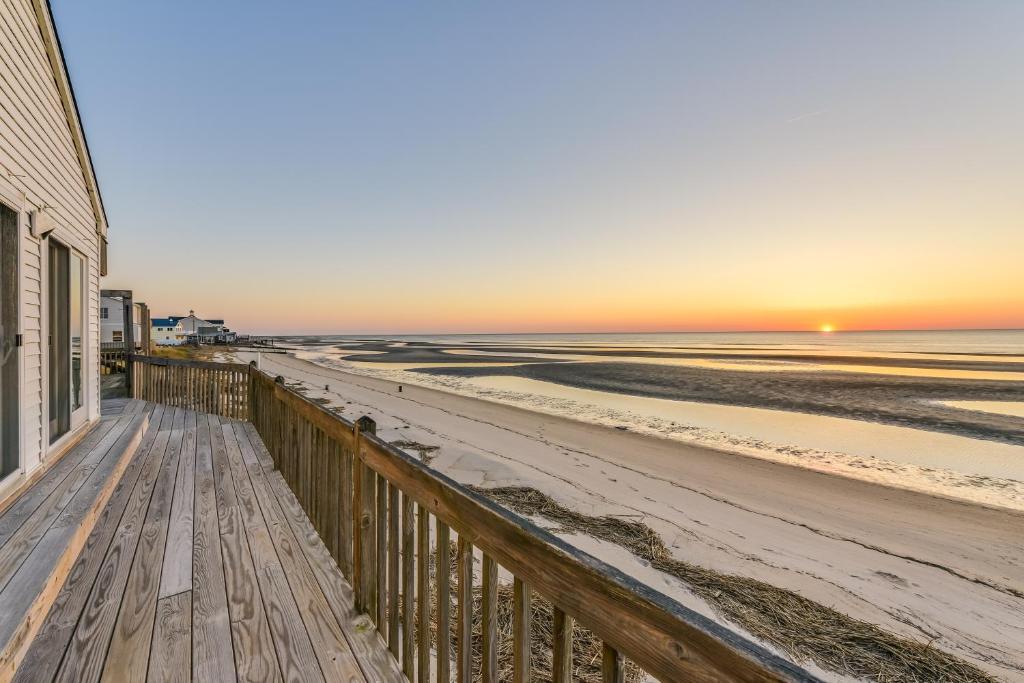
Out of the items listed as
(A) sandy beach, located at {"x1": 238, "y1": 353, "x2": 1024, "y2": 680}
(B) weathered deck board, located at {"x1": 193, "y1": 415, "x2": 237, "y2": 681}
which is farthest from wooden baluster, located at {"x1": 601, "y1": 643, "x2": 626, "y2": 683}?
(A) sandy beach, located at {"x1": 238, "y1": 353, "x2": 1024, "y2": 680}

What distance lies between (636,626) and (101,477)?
4.90 metres

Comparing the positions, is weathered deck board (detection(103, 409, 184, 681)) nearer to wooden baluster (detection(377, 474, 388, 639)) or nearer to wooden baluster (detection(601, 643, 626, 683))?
wooden baluster (detection(377, 474, 388, 639))

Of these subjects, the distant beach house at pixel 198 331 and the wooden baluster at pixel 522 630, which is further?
the distant beach house at pixel 198 331

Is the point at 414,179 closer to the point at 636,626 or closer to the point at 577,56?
the point at 577,56

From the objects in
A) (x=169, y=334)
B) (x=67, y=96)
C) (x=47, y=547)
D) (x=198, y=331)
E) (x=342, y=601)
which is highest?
(x=67, y=96)

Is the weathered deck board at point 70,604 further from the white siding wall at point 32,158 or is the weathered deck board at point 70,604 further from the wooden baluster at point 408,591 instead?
the wooden baluster at point 408,591

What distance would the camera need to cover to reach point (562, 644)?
107 cm

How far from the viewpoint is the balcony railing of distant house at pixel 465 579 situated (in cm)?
77

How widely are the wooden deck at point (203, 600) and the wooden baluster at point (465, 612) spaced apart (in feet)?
2.18

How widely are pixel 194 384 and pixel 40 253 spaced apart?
4.86m

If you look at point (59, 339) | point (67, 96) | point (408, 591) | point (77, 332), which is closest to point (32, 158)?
point (67, 96)

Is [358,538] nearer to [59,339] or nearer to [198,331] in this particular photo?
[59,339]

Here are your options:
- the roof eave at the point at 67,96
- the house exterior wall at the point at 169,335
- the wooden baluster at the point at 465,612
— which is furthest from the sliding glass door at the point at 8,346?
the house exterior wall at the point at 169,335

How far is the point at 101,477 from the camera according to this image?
147 inches
